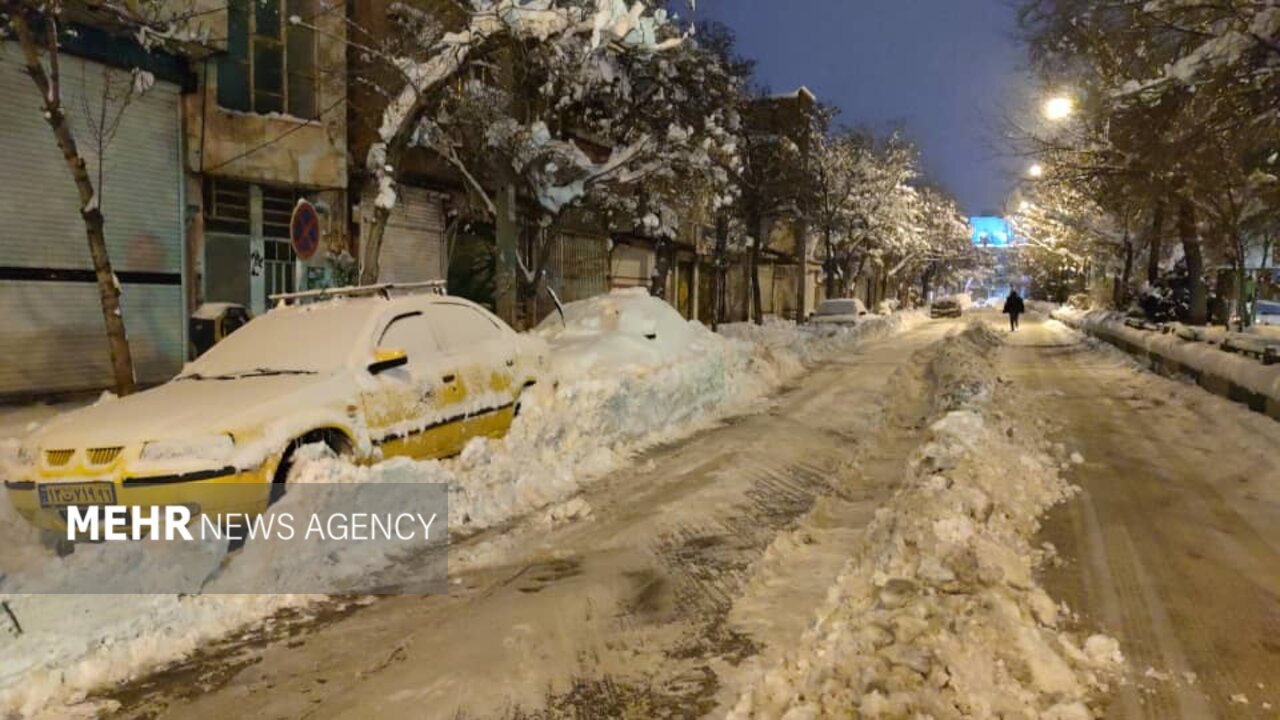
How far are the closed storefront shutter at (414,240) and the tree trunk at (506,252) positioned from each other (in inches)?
145

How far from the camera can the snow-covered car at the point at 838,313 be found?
103 feet

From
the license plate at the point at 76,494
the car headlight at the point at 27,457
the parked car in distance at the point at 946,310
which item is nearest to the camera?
the license plate at the point at 76,494

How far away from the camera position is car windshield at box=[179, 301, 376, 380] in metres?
6.54

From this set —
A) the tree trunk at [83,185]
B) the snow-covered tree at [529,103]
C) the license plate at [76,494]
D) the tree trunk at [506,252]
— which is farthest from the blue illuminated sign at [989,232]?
the license plate at [76,494]

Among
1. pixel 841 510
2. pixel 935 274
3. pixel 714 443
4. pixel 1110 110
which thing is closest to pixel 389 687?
pixel 841 510

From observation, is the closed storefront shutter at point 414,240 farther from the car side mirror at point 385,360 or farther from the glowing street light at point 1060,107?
the glowing street light at point 1060,107

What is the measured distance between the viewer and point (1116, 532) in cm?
621

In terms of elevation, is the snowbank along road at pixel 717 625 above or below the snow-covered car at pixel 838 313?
below

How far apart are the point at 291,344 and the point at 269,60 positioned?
37.2 ft

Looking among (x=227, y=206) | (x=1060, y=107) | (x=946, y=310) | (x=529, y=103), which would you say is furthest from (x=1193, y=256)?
(x=946, y=310)

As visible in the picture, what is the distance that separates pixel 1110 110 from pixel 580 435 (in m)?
10.0

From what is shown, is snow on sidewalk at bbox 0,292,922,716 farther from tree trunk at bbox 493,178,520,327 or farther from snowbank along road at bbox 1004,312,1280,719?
snowbank along road at bbox 1004,312,1280,719

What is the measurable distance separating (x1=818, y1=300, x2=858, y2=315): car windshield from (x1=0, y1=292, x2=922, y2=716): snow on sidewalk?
57.4ft

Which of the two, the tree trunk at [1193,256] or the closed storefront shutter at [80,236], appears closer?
the closed storefront shutter at [80,236]
